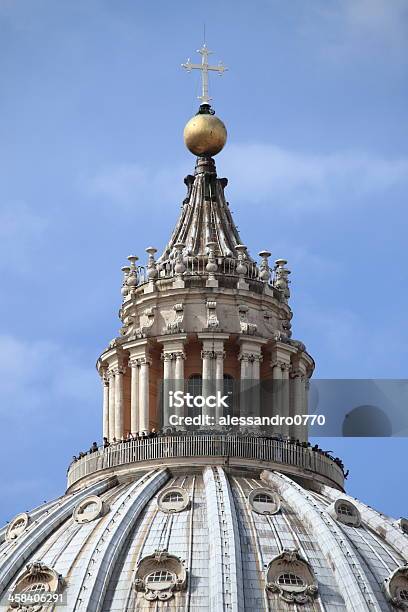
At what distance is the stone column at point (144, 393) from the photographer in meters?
112

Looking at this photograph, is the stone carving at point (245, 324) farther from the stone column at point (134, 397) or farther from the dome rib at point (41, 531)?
the dome rib at point (41, 531)

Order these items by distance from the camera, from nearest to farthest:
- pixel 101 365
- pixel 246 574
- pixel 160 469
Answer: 1. pixel 246 574
2. pixel 160 469
3. pixel 101 365

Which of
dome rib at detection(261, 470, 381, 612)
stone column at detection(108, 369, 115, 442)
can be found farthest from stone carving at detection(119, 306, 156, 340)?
dome rib at detection(261, 470, 381, 612)

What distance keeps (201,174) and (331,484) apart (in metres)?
16.5

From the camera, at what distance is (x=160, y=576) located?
101688 millimetres

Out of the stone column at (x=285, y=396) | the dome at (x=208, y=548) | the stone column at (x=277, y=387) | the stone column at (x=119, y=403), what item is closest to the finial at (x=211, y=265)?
the stone column at (x=277, y=387)

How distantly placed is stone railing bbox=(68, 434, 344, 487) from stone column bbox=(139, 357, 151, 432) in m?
1.14

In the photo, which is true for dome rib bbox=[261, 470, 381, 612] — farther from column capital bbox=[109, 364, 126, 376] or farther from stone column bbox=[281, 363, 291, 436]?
column capital bbox=[109, 364, 126, 376]

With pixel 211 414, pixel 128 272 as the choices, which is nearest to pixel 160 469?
pixel 211 414

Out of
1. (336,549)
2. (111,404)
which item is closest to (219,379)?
(111,404)

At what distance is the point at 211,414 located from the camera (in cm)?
11175

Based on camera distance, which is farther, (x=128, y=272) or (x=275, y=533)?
(x=128, y=272)

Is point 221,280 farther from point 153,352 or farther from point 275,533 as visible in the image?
point 275,533

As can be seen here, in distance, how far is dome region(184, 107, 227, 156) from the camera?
120250 millimetres
